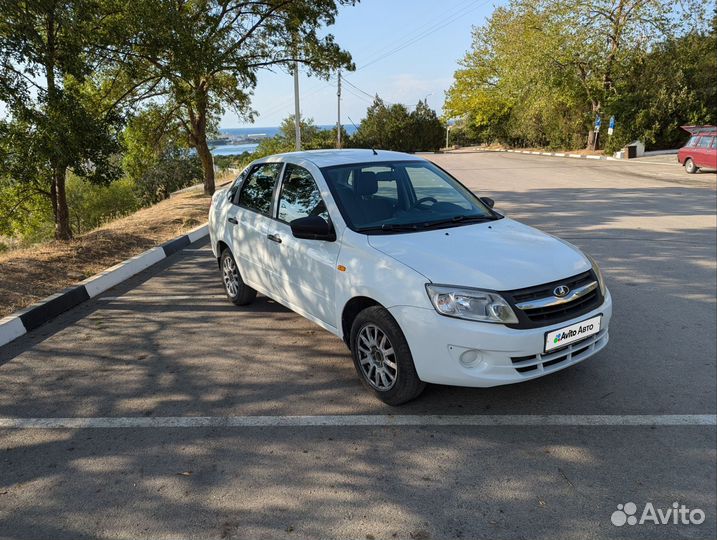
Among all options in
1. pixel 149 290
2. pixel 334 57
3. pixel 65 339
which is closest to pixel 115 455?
pixel 65 339

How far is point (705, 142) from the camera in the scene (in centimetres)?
1867

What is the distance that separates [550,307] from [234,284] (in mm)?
3491

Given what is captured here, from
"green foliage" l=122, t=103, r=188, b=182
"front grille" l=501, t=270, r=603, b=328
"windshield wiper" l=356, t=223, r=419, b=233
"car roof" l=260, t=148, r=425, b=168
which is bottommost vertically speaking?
"front grille" l=501, t=270, r=603, b=328

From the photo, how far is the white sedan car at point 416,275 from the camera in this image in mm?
3035

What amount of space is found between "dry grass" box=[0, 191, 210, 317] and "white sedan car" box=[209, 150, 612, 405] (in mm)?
3093

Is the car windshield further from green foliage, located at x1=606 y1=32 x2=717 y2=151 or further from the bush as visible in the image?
the bush

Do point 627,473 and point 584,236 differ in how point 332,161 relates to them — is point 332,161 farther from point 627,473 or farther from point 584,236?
point 584,236

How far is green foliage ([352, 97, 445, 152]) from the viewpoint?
55906 mm

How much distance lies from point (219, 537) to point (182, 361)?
2133 millimetres

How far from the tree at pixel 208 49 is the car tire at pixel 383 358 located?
717 centimetres

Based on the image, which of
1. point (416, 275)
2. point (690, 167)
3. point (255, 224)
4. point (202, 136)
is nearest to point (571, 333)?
point (416, 275)

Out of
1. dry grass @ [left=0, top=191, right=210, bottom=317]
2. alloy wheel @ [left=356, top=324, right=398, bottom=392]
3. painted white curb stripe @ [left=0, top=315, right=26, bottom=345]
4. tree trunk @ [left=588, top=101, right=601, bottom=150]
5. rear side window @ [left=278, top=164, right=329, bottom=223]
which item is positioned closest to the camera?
alloy wheel @ [left=356, top=324, right=398, bottom=392]

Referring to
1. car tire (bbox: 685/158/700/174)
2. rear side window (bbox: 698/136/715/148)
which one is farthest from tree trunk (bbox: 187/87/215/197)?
rear side window (bbox: 698/136/715/148)

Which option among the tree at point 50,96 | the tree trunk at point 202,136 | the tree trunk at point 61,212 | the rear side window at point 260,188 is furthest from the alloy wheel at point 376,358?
the tree trunk at point 202,136
